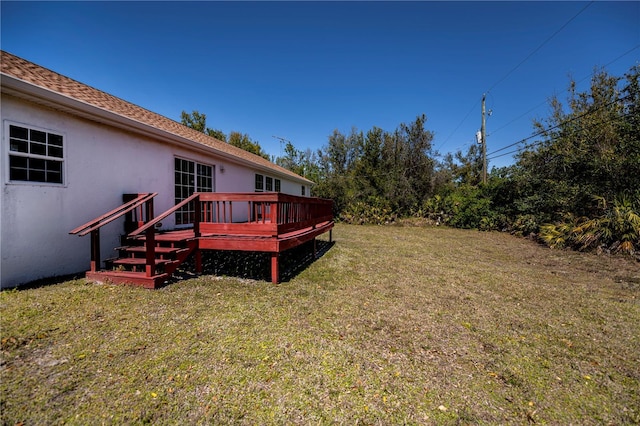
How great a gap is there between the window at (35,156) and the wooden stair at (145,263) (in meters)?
1.64

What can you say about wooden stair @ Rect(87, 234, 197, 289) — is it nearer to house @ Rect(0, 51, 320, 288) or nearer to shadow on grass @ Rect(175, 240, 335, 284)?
shadow on grass @ Rect(175, 240, 335, 284)

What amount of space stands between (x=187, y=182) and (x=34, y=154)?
3.42 metres

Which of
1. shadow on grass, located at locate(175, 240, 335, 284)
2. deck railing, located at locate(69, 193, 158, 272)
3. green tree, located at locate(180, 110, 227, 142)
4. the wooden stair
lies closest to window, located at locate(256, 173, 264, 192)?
shadow on grass, located at locate(175, 240, 335, 284)

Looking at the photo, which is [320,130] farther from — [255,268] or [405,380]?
[405,380]

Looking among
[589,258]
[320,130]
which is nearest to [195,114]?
[320,130]

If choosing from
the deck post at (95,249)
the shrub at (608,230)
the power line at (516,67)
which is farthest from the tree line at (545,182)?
the deck post at (95,249)

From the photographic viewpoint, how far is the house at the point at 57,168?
3896 mm

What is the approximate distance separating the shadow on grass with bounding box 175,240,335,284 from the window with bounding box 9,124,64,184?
2677 mm

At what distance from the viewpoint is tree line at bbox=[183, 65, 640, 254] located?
864 centimetres

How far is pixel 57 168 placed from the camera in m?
4.46

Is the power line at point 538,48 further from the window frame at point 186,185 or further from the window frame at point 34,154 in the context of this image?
the window frame at point 34,154

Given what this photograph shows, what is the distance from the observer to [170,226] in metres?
6.79

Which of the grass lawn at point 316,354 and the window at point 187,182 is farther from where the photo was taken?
the window at point 187,182

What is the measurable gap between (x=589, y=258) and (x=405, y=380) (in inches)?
358
